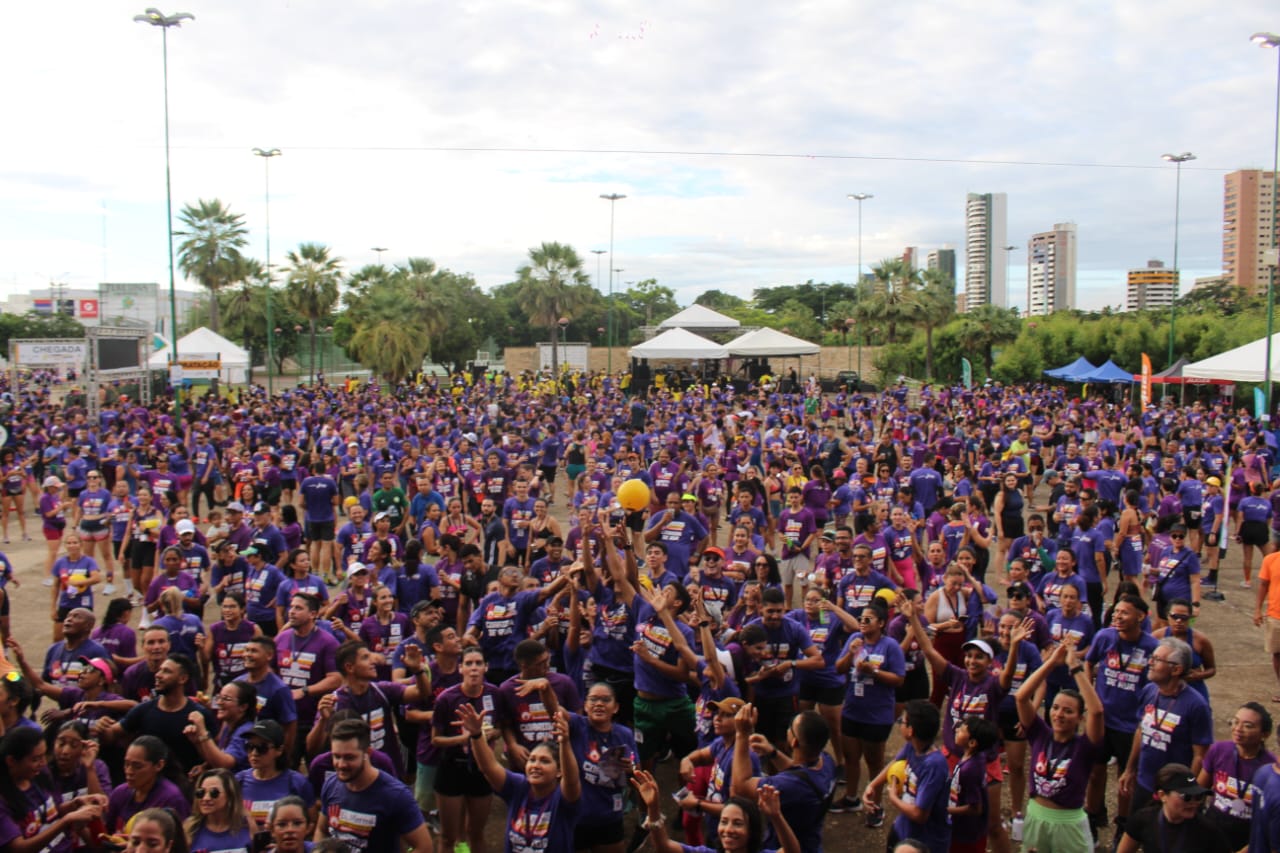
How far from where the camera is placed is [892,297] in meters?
47.8

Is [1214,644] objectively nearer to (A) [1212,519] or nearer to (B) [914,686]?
(A) [1212,519]

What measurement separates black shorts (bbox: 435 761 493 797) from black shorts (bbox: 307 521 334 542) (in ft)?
23.2

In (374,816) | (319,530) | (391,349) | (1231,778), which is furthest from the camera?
(391,349)

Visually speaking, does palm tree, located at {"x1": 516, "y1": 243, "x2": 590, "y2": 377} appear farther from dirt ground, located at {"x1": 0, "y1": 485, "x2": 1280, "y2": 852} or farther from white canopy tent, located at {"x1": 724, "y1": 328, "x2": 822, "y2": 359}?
dirt ground, located at {"x1": 0, "y1": 485, "x2": 1280, "y2": 852}

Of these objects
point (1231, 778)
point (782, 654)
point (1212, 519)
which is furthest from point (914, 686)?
point (1212, 519)

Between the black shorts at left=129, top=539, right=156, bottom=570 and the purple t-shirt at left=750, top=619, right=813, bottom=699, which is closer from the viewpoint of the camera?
the purple t-shirt at left=750, top=619, right=813, bottom=699

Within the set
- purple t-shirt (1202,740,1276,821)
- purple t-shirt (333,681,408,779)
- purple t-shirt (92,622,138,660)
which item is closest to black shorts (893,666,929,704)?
purple t-shirt (1202,740,1276,821)

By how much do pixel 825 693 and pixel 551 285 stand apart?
4511cm

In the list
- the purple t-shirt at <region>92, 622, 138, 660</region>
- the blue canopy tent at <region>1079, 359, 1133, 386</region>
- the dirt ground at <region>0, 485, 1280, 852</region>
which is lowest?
the dirt ground at <region>0, 485, 1280, 852</region>

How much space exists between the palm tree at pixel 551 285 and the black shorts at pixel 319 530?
3818 centimetres

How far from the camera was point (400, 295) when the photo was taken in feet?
152

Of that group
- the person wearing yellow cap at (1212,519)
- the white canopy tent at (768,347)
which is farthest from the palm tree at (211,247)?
the person wearing yellow cap at (1212,519)

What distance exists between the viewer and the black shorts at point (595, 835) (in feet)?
14.9

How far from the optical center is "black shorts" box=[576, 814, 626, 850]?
454 cm
